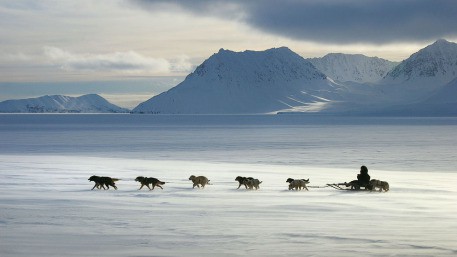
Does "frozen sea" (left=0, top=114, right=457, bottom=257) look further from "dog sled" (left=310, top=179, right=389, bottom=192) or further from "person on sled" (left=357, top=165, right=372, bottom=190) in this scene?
"person on sled" (left=357, top=165, right=372, bottom=190)

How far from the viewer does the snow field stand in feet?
39.1

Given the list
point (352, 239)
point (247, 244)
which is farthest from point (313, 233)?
point (247, 244)

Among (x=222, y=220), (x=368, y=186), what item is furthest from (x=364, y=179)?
(x=222, y=220)

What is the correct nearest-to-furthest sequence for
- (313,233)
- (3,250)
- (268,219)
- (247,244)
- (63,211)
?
(3,250) < (247,244) < (313,233) < (268,219) < (63,211)

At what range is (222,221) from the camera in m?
15.2

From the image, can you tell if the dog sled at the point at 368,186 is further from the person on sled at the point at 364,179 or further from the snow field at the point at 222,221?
the snow field at the point at 222,221

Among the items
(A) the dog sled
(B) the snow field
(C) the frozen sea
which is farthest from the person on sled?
(C) the frozen sea

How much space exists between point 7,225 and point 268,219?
585 cm

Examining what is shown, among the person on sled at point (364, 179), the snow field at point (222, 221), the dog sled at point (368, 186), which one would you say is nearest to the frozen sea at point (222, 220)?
the snow field at point (222, 221)

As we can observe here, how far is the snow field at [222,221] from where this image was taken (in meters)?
11.9

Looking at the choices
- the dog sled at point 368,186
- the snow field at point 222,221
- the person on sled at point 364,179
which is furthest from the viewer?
the person on sled at point 364,179

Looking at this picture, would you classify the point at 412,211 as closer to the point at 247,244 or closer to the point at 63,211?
the point at 247,244

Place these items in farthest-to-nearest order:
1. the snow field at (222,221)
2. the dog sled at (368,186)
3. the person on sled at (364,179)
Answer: the person on sled at (364,179) < the dog sled at (368,186) < the snow field at (222,221)

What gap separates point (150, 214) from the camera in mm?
16359
